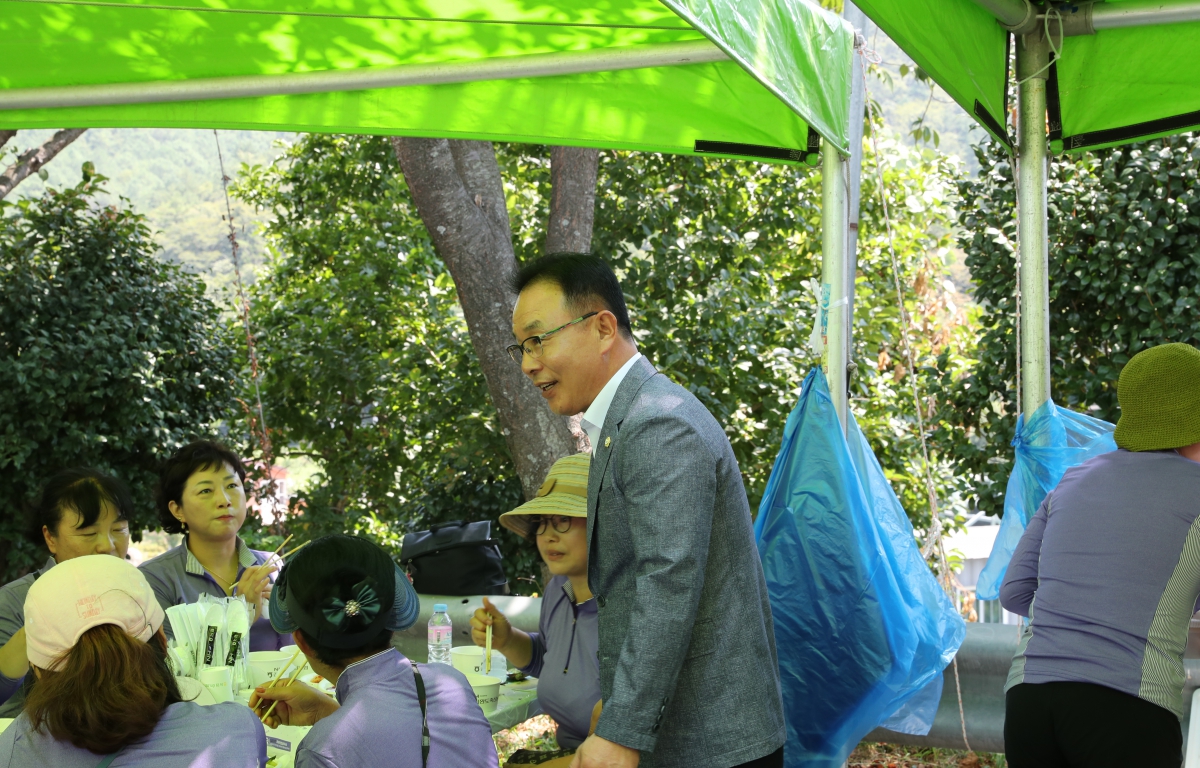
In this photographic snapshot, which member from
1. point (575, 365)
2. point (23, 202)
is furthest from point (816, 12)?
point (23, 202)

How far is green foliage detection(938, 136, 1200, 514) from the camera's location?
5059 millimetres

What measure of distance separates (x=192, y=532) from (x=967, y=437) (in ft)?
14.1

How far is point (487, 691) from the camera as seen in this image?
280cm

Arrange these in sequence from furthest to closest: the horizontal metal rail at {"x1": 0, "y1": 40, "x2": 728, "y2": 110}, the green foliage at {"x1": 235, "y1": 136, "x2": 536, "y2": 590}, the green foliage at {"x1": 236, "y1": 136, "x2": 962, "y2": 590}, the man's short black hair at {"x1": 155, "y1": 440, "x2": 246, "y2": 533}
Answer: the green foliage at {"x1": 235, "y1": 136, "x2": 536, "y2": 590}, the green foliage at {"x1": 236, "y1": 136, "x2": 962, "y2": 590}, the man's short black hair at {"x1": 155, "y1": 440, "x2": 246, "y2": 533}, the horizontal metal rail at {"x1": 0, "y1": 40, "x2": 728, "y2": 110}

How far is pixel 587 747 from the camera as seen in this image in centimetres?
171

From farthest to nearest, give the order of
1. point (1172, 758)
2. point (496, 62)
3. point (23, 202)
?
point (23, 202) < point (496, 62) < point (1172, 758)

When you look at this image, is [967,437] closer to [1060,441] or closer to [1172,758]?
[1060,441]

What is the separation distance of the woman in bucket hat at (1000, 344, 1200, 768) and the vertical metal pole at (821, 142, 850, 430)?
0.73m

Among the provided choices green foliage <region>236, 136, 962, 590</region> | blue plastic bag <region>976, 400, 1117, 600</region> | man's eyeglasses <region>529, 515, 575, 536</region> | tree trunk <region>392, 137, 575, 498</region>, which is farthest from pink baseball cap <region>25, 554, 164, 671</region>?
green foliage <region>236, 136, 962, 590</region>

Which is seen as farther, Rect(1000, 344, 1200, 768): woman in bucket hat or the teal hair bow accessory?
Rect(1000, 344, 1200, 768): woman in bucket hat

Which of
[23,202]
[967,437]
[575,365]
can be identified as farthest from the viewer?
[23,202]

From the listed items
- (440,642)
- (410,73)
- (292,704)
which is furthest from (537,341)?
(410,73)

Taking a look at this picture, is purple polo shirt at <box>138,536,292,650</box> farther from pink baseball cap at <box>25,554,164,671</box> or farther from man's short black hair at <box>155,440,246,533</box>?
pink baseball cap at <box>25,554,164,671</box>

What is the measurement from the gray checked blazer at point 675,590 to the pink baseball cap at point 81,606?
805 mm
